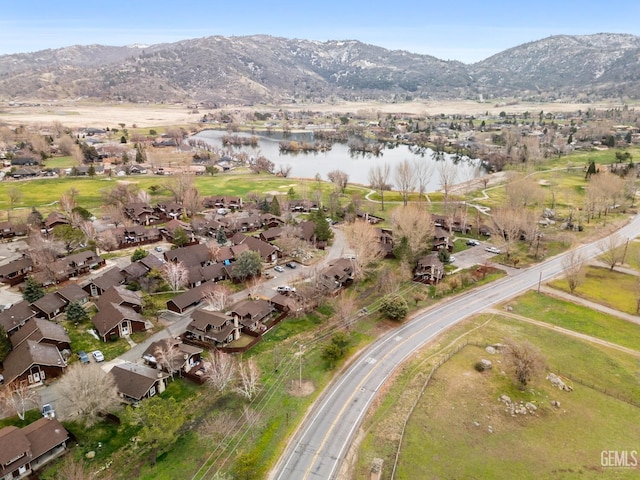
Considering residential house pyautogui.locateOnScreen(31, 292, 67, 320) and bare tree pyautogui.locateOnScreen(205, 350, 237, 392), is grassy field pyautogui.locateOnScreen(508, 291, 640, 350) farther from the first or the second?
residential house pyautogui.locateOnScreen(31, 292, 67, 320)

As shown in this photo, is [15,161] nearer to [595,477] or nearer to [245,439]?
[245,439]

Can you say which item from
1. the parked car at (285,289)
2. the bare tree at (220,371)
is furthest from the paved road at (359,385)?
the parked car at (285,289)

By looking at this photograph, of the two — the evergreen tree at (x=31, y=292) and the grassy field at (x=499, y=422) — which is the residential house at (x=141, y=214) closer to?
the evergreen tree at (x=31, y=292)

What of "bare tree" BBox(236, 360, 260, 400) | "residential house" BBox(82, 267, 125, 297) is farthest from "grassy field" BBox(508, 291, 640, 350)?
"residential house" BBox(82, 267, 125, 297)

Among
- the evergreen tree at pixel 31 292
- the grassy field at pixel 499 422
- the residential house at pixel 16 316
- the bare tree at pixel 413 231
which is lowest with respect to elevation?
the grassy field at pixel 499 422

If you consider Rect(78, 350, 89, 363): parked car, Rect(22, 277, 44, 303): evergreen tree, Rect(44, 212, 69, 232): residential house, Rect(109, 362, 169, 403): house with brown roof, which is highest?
Rect(44, 212, 69, 232): residential house

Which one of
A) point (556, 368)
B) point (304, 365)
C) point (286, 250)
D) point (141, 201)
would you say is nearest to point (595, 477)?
point (556, 368)
